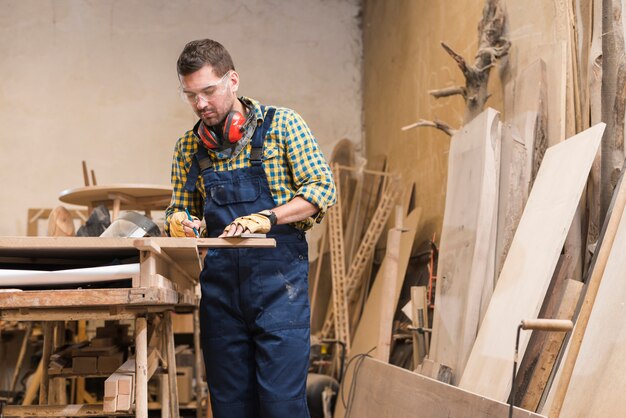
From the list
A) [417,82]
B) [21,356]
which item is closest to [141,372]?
[417,82]

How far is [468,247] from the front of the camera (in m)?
3.24

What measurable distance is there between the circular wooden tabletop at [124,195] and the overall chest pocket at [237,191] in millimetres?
1432

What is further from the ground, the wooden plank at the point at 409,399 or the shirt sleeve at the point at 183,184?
the shirt sleeve at the point at 183,184

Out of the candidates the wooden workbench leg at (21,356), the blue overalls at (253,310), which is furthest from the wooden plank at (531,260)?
the wooden workbench leg at (21,356)

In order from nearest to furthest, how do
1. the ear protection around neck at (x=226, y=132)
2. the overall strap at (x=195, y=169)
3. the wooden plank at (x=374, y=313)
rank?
the ear protection around neck at (x=226, y=132)
the overall strap at (x=195, y=169)
the wooden plank at (x=374, y=313)

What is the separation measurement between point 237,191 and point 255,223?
34 centimetres

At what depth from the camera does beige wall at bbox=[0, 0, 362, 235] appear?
698 centimetres

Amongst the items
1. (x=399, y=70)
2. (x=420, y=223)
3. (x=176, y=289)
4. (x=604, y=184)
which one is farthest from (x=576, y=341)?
(x=399, y=70)

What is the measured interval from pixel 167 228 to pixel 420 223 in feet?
9.21

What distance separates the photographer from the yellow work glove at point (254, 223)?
7.25 feet

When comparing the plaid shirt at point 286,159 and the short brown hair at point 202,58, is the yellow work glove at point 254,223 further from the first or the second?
the short brown hair at point 202,58

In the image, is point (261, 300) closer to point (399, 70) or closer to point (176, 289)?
point (176, 289)

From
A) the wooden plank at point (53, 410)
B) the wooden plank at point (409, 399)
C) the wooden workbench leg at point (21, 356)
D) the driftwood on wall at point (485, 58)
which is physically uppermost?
the driftwood on wall at point (485, 58)

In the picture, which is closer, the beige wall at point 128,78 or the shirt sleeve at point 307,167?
the shirt sleeve at point 307,167
